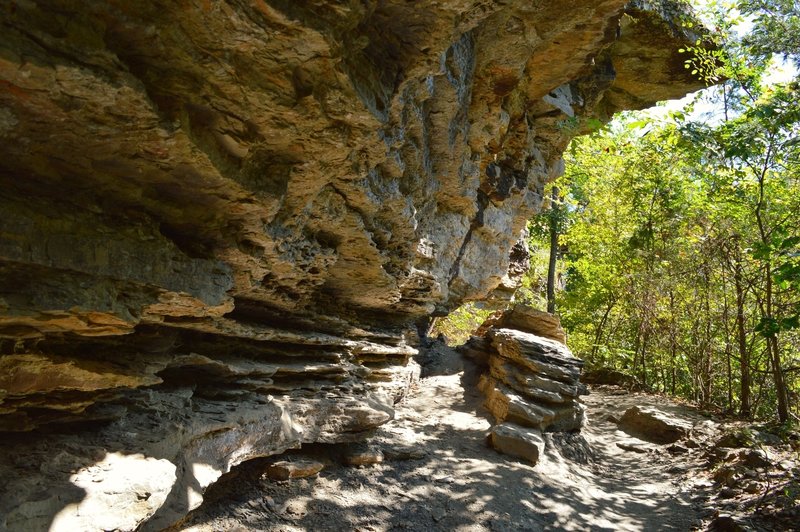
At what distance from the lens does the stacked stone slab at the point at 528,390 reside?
28.0 feet

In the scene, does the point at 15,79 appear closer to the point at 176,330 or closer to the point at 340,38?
the point at 340,38

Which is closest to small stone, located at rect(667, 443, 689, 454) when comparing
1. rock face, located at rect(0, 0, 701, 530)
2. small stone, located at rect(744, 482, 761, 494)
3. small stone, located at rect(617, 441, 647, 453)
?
small stone, located at rect(617, 441, 647, 453)

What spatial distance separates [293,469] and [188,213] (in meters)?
3.46

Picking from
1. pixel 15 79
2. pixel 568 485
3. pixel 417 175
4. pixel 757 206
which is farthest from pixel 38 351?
pixel 757 206

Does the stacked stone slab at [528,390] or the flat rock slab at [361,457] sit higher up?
the stacked stone slab at [528,390]

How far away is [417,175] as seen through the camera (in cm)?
677

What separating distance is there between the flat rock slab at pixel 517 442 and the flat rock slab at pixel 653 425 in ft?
12.6

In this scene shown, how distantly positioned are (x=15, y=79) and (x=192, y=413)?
10.6ft

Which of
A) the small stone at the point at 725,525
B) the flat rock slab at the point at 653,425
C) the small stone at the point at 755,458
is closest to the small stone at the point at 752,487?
the small stone at the point at 755,458

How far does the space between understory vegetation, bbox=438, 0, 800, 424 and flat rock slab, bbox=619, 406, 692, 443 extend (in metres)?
1.75

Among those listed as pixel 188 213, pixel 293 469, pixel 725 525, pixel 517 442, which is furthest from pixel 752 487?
pixel 188 213

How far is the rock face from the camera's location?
282 cm

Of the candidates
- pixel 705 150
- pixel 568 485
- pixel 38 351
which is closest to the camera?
pixel 38 351

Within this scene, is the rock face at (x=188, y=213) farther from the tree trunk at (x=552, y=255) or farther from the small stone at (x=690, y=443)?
the tree trunk at (x=552, y=255)
